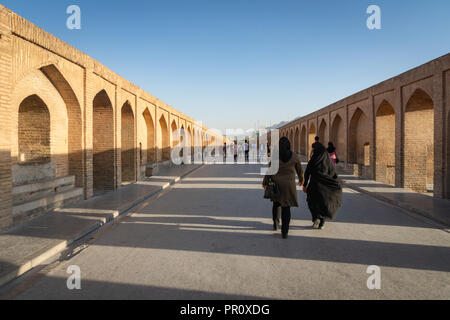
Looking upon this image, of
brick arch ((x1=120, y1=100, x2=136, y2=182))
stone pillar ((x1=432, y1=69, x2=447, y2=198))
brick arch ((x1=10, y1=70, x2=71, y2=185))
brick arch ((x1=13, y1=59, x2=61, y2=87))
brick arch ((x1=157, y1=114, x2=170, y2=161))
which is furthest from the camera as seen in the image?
brick arch ((x1=157, y1=114, x2=170, y2=161))

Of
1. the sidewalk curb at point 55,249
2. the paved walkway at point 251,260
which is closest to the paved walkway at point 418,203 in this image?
the paved walkway at point 251,260

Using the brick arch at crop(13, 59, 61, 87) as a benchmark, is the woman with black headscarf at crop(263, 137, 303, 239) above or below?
below

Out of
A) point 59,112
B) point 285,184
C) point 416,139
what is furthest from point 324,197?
point 416,139

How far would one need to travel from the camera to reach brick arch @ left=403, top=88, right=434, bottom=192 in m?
11.3

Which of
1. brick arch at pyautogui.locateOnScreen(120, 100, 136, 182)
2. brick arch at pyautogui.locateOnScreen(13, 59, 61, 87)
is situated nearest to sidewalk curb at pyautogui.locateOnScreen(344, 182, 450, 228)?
brick arch at pyautogui.locateOnScreen(13, 59, 61, 87)

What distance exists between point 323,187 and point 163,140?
54.4 feet

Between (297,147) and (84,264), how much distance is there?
3327 centimetres

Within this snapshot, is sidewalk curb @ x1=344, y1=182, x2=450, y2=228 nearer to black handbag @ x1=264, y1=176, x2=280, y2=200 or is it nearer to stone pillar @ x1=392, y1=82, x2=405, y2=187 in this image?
stone pillar @ x1=392, y1=82, x2=405, y2=187

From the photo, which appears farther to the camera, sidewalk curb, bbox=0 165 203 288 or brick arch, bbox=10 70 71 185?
brick arch, bbox=10 70 71 185

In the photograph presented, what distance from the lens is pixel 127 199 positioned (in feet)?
28.8

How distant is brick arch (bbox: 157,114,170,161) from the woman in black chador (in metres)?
15.6

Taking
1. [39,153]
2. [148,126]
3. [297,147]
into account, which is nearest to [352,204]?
[39,153]

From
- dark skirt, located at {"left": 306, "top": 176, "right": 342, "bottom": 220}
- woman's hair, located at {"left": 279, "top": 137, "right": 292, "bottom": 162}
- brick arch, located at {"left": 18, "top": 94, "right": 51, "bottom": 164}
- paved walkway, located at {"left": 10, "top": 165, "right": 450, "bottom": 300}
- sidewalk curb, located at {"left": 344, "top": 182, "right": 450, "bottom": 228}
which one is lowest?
paved walkway, located at {"left": 10, "top": 165, "right": 450, "bottom": 300}
